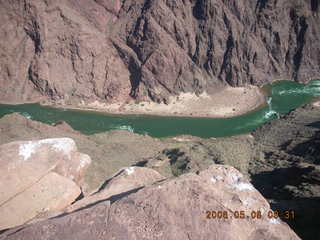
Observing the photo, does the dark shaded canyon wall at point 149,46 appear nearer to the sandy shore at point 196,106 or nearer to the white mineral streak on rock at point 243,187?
the sandy shore at point 196,106

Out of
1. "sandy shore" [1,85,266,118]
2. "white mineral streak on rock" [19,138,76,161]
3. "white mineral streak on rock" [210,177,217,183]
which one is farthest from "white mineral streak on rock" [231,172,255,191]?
"sandy shore" [1,85,266,118]

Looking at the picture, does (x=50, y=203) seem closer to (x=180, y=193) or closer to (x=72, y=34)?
(x=180, y=193)

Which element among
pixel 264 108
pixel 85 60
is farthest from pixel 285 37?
pixel 85 60

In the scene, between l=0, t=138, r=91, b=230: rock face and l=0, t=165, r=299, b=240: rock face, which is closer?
l=0, t=165, r=299, b=240: rock face

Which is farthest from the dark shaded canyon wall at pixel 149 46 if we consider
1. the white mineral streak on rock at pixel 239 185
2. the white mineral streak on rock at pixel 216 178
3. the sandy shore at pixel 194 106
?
the white mineral streak on rock at pixel 216 178

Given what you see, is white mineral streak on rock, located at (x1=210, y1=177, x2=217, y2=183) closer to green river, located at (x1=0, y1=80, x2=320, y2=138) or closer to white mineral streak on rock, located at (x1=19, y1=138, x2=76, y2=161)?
white mineral streak on rock, located at (x1=19, y1=138, x2=76, y2=161)

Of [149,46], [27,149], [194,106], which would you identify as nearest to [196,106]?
[194,106]
